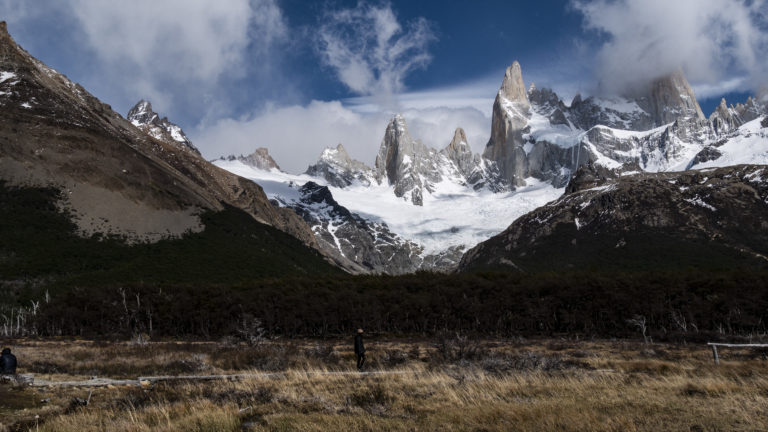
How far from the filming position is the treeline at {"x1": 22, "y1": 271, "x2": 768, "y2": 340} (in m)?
101

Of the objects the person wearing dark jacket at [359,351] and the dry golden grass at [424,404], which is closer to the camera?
the dry golden grass at [424,404]

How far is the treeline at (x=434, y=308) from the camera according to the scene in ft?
331

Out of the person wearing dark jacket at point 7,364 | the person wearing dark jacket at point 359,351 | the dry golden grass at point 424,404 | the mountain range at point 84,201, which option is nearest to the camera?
the dry golden grass at point 424,404

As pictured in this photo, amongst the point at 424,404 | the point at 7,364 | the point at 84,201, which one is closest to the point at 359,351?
the point at 424,404

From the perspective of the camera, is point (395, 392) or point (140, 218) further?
point (140, 218)

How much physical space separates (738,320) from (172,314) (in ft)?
358

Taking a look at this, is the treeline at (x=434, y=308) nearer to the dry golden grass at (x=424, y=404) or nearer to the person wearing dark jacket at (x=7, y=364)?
the person wearing dark jacket at (x=7, y=364)

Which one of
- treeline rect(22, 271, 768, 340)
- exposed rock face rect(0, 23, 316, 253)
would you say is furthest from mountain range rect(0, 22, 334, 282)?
treeline rect(22, 271, 768, 340)

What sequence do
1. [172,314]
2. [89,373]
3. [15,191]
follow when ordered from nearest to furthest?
[89,373] → [172,314] → [15,191]

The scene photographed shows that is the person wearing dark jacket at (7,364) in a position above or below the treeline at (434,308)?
above

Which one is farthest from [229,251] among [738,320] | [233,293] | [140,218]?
[738,320]

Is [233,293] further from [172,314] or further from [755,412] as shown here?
[755,412]

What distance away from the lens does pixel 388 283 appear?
136m

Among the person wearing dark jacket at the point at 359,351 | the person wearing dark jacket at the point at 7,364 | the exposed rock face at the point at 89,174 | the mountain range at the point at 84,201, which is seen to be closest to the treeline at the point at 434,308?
the mountain range at the point at 84,201
